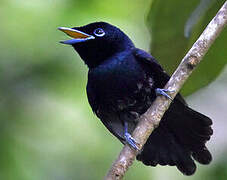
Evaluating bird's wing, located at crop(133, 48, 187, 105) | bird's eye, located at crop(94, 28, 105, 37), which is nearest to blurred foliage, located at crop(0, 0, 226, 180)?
bird's eye, located at crop(94, 28, 105, 37)

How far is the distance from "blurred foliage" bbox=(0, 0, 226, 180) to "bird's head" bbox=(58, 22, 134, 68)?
700 mm

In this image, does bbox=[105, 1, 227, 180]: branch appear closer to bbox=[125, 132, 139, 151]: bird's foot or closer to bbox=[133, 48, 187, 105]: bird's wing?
bbox=[125, 132, 139, 151]: bird's foot

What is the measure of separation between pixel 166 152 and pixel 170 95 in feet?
3.05

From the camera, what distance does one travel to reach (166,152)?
415 centimetres

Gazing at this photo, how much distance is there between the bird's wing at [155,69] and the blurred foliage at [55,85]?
3.14 ft

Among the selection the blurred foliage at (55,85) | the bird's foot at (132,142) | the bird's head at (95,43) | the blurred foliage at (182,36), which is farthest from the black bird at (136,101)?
the blurred foliage at (55,85)

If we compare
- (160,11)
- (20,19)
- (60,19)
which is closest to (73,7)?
(60,19)

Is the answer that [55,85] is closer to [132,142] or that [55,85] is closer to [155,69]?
[155,69]

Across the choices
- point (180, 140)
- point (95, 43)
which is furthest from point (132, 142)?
point (95, 43)

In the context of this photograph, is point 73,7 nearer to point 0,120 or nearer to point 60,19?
point 60,19

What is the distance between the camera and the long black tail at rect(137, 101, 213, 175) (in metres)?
3.98

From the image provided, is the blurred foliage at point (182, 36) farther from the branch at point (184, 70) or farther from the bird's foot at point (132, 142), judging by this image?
the bird's foot at point (132, 142)

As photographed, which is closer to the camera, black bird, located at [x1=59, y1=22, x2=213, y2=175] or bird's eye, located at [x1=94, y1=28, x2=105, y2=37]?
black bird, located at [x1=59, y1=22, x2=213, y2=175]

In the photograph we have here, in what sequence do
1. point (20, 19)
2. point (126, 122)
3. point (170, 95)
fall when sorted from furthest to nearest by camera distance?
point (20, 19)
point (126, 122)
point (170, 95)
